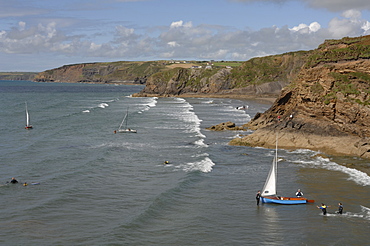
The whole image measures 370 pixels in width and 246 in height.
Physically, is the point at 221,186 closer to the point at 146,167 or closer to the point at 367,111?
the point at 146,167

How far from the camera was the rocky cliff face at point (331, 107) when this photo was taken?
4978cm

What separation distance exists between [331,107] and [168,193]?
2717cm

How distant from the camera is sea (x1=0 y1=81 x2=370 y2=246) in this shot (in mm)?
26531

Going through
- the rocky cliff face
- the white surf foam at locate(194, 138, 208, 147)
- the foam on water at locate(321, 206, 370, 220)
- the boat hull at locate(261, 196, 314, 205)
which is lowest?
the foam on water at locate(321, 206, 370, 220)

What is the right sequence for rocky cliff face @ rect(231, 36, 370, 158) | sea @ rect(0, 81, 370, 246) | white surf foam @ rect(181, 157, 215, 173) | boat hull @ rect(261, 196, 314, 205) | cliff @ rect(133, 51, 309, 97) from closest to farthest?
1. sea @ rect(0, 81, 370, 246)
2. boat hull @ rect(261, 196, 314, 205)
3. white surf foam @ rect(181, 157, 215, 173)
4. rocky cliff face @ rect(231, 36, 370, 158)
5. cliff @ rect(133, 51, 309, 97)

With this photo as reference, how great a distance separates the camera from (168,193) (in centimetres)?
3494

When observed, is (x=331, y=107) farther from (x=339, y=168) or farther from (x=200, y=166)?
(x=200, y=166)

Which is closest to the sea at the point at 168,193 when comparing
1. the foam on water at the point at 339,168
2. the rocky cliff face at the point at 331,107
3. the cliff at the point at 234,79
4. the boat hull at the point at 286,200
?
the foam on water at the point at 339,168

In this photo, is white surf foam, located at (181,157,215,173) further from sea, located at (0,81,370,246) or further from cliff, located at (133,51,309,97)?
cliff, located at (133,51,309,97)

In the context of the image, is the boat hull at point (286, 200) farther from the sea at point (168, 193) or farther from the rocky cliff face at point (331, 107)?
the rocky cliff face at point (331, 107)

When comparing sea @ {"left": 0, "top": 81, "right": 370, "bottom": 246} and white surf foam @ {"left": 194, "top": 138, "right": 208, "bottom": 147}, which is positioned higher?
white surf foam @ {"left": 194, "top": 138, "right": 208, "bottom": 147}

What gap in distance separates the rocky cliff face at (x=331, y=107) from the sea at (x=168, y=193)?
7.79 ft

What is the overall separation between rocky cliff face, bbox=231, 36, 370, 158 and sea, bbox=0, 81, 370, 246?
7.79ft

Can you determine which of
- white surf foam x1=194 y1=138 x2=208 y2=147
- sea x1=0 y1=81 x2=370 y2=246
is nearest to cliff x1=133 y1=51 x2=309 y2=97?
white surf foam x1=194 y1=138 x2=208 y2=147
